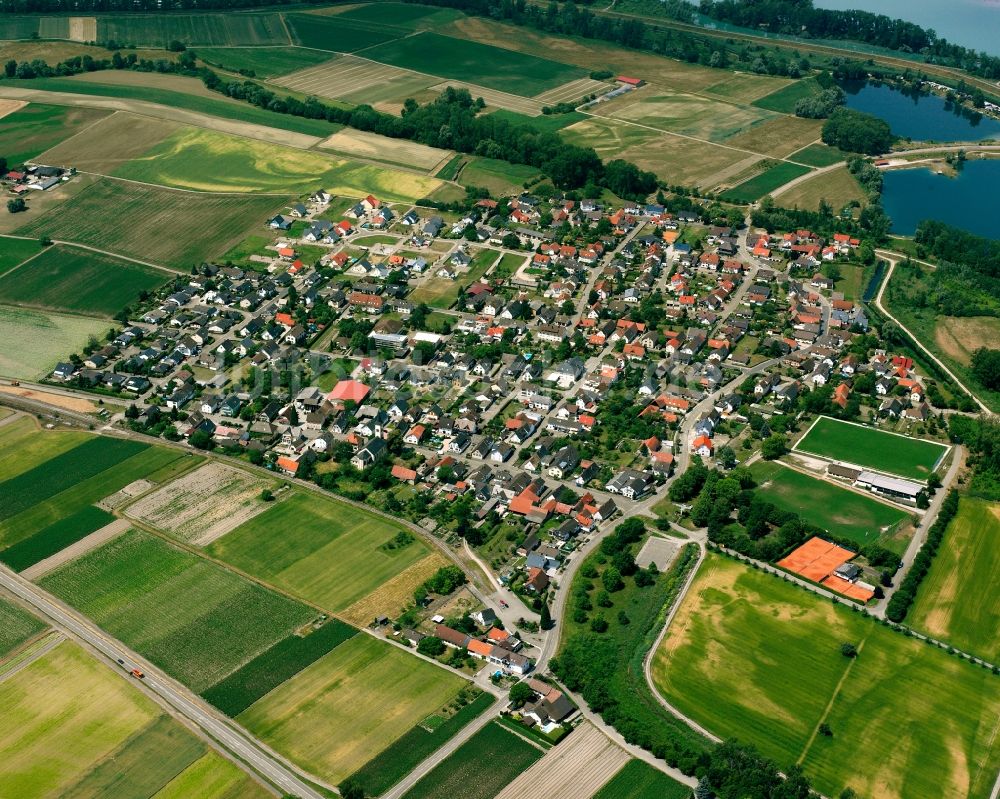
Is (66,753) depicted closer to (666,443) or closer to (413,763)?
(413,763)

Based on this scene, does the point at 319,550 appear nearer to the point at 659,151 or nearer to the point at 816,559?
the point at 816,559

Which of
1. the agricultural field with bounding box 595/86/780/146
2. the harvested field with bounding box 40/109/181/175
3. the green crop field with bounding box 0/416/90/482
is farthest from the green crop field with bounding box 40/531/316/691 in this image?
the agricultural field with bounding box 595/86/780/146

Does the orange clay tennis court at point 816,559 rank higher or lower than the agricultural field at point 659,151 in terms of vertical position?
lower

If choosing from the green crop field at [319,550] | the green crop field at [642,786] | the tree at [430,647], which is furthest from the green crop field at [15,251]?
the green crop field at [642,786]

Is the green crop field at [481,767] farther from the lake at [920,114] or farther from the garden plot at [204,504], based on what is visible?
the lake at [920,114]

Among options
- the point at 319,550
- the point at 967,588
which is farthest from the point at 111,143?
the point at 967,588

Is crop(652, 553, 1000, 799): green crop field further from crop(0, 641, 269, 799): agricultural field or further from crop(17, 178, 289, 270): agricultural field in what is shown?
crop(17, 178, 289, 270): agricultural field
